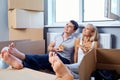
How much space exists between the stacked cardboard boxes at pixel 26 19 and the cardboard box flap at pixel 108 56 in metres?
1.23

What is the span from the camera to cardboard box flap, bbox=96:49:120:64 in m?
1.35

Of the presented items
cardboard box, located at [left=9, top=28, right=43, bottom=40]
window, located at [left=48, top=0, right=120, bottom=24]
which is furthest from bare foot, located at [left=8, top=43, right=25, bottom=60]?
window, located at [left=48, top=0, right=120, bottom=24]

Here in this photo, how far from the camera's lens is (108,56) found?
53.9 inches

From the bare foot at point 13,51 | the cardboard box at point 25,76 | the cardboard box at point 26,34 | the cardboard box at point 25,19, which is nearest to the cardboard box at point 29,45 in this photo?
the cardboard box at point 26,34

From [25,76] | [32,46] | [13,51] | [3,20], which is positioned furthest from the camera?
[3,20]

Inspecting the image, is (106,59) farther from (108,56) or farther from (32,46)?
(32,46)

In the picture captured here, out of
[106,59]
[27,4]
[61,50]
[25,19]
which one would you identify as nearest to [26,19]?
[25,19]

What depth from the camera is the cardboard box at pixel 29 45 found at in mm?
2021

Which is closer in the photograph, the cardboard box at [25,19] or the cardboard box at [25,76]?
the cardboard box at [25,76]

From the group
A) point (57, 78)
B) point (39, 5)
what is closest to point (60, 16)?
point (39, 5)

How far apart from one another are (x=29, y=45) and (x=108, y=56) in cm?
105

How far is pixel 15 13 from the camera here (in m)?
2.25

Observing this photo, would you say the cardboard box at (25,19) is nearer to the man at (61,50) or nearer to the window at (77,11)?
the window at (77,11)

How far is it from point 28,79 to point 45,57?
0.92 metres
